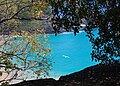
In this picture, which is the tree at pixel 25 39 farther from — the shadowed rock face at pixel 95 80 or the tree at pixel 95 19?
the tree at pixel 95 19

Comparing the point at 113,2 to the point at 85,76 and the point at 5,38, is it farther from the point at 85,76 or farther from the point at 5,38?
the point at 5,38

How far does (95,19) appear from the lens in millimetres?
7820

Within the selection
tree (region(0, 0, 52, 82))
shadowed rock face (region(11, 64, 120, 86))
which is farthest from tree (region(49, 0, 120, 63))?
tree (region(0, 0, 52, 82))

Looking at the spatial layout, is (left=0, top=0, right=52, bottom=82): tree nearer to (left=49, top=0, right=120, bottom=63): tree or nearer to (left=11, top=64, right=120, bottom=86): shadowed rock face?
(left=11, top=64, right=120, bottom=86): shadowed rock face

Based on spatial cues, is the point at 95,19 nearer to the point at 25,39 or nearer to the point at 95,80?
the point at 95,80

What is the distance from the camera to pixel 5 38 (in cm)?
1614

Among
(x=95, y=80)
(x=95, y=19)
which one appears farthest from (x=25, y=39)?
(x=95, y=19)

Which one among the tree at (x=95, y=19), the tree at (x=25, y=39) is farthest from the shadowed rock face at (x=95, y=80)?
the tree at (x=25, y=39)

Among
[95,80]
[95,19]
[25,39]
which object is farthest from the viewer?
[25,39]

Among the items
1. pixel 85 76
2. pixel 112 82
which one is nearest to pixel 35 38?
pixel 85 76

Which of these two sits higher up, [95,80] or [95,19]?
[95,19]

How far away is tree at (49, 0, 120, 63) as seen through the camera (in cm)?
748

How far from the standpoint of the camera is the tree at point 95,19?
7.48 meters

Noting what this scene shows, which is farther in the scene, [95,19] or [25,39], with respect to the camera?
[25,39]
